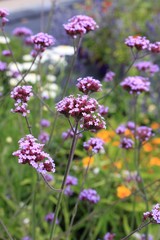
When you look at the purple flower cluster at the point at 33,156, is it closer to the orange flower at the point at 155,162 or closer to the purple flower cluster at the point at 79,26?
the purple flower cluster at the point at 79,26

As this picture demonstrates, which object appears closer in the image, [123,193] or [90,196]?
[90,196]

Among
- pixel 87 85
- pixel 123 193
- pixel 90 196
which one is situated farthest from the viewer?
pixel 123 193

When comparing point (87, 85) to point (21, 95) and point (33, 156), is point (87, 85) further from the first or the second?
point (33, 156)

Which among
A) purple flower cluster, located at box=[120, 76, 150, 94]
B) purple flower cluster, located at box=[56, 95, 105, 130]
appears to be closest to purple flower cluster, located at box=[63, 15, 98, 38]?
purple flower cluster, located at box=[120, 76, 150, 94]

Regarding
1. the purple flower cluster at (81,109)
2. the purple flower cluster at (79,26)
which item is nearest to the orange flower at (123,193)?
the purple flower cluster at (79,26)

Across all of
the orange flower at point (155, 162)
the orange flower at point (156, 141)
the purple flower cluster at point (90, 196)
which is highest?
the orange flower at point (156, 141)

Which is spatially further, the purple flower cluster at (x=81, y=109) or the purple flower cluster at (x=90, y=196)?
the purple flower cluster at (x=90, y=196)

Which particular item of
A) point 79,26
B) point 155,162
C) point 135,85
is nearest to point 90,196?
point 135,85

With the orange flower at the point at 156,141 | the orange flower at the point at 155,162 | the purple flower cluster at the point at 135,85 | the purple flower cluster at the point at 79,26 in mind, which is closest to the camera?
the purple flower cluster at the point at 79,26

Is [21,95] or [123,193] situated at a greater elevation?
[123,193]

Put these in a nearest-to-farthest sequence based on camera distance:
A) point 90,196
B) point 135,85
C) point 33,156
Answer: point 33,156 → point 135,85 → point 90,196

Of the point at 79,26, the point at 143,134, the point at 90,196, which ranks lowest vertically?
the point at 90,196
